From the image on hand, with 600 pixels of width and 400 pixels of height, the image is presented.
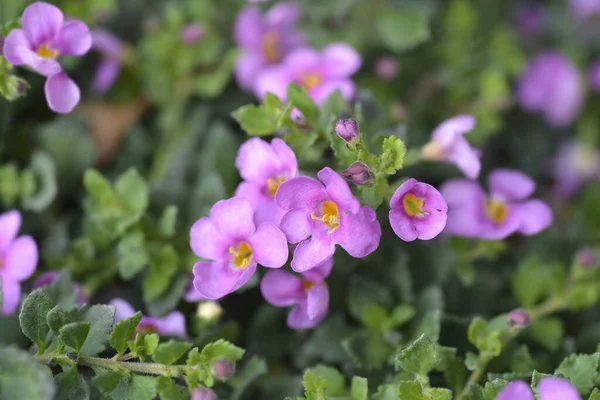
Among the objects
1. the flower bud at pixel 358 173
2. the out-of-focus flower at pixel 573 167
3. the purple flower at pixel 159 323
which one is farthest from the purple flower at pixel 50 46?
the out-of-focus flower at pixel 573 167

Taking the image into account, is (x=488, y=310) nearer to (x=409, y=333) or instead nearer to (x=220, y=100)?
(x=409, y=333)

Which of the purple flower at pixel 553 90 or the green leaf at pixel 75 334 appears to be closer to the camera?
the green leaf at pixel 75 334

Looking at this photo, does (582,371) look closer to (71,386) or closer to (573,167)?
(71,386)

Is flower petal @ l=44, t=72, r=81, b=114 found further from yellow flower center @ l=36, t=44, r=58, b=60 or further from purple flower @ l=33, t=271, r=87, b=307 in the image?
purple flower @ l=33, t=271, r=87, b=307

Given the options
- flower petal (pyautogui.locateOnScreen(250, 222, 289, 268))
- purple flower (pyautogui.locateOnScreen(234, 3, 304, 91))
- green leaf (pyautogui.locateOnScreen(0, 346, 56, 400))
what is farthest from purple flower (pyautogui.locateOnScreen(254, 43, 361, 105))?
green leaf (pyautogui.locateOnScreen(0, 346, 56, 400))

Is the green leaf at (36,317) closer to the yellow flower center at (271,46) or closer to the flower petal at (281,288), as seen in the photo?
the flower petal at (281,288)

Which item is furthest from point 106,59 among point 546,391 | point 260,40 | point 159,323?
point 546,391
